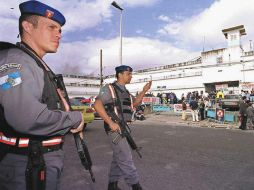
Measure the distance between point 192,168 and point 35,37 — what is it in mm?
4627

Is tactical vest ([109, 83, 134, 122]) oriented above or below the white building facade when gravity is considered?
below

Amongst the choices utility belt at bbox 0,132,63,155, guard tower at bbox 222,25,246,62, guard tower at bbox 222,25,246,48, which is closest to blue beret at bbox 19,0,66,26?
utility belt at bbox 0,132,63,155

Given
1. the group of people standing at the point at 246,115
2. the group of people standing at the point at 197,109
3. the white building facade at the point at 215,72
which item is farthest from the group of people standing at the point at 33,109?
the white building facade at the point at 215,72

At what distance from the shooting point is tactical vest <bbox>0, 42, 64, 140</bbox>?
5.57 feet

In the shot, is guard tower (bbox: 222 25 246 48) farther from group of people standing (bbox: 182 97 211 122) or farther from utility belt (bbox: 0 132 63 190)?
utility belt (bbox: 0 132 63 190)

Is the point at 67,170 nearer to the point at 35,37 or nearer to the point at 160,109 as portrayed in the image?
the point at 35,37

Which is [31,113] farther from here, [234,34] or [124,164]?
[234,34]

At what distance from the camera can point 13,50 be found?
1782 millimetres

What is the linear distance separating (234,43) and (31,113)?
40492mm

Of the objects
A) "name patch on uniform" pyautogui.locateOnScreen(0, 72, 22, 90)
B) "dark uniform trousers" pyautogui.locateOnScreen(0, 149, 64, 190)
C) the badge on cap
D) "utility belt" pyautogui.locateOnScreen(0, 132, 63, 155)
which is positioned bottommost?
"dark uniform trousers" pyautogui.locateOnScreen(0, 149, 64, 190)

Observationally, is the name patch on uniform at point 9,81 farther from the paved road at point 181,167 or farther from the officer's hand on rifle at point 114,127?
the paved road at point 181,167

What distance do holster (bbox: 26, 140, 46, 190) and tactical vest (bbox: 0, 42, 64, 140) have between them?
0.22 feet

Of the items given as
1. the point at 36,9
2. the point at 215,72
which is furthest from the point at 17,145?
the point at 215,72

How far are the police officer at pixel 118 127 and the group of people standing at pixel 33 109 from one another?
183cm
